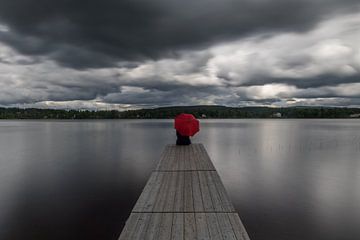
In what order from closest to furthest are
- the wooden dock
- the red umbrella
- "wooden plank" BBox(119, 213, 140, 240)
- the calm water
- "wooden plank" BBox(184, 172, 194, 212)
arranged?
"wooden plank" BBox(119, 213, 140, 240) → the wooden dock → "wooden plank" BBox(184, 172, 194, 212) → the calm water → the red umbrella

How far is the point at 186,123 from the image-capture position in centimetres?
1942

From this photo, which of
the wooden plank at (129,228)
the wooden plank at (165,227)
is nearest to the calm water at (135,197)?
the wooden plank at (129,228)

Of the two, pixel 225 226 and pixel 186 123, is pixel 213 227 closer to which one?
pixel 225 226

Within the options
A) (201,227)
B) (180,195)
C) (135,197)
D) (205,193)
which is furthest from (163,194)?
(135,197)

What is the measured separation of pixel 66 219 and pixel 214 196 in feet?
24.0

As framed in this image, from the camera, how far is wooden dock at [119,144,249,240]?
18.6ft

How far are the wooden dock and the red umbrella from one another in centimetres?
872

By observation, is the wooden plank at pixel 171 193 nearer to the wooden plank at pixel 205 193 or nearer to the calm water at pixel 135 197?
the wooden plank at pixel 205 193

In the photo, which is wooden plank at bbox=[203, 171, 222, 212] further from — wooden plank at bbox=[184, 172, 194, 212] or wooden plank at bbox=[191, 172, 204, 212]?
wooden plank at bbox=[184, 172, 194, 212]

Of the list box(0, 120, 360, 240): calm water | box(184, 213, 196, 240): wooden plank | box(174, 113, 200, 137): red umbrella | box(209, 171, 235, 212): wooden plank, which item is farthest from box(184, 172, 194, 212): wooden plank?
box(174, 113, 200, 137): red umbrella

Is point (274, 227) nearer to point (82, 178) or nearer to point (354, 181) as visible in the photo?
point (354, 181)

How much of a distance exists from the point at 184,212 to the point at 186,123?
12.8 meters

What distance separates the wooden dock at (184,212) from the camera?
5673mm

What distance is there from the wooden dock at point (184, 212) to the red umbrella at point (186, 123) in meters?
8.72
